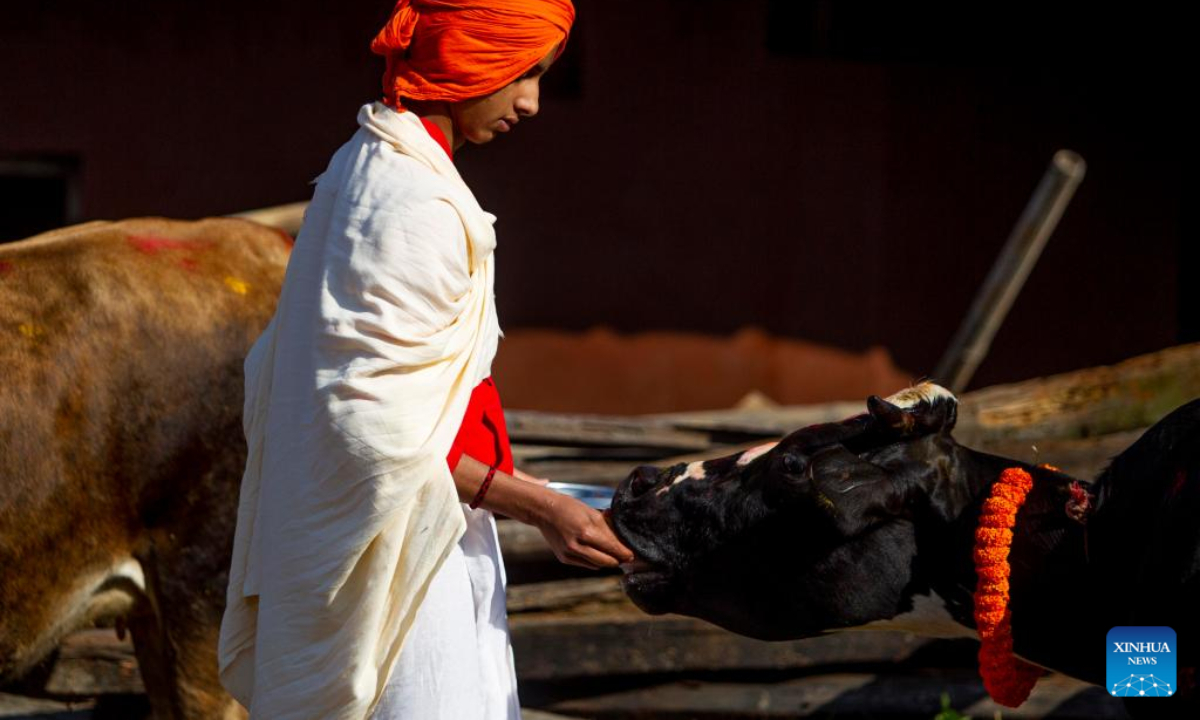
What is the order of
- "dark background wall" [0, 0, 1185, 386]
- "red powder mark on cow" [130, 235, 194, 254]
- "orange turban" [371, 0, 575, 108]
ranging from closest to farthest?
"orange turban" [371, 0, 575, 108] < "red powder mark on cow" [130, 235, 194, 254] < "dark background wall" [0, 0, 1185, 386]

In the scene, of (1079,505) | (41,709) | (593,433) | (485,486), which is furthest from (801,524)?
(41,709)

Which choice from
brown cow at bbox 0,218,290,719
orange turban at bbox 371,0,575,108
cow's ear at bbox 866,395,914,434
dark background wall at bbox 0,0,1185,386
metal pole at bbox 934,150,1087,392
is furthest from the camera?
dark background wall at bbox 0,0,1185,386

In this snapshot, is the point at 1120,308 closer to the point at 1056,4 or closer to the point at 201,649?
the point at 1056,4

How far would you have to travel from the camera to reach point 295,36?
7.09 m

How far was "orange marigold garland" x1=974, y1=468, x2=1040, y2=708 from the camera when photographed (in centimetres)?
286

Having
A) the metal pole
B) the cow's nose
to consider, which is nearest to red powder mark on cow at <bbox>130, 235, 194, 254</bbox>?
the cow's nose

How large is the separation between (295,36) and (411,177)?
4.62 meters

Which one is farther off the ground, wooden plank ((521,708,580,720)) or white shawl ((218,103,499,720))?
white shawl ((218,103,499,720))

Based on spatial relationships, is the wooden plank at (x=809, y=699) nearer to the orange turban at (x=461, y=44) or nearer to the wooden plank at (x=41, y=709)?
the wooden plank at (x=41, y=709)

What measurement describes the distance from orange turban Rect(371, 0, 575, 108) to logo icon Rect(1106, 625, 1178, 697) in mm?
1485

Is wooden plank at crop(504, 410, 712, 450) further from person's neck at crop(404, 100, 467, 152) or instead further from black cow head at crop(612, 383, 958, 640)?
person's neck at crop(404, 100, 467, 152)

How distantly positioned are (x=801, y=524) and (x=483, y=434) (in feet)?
2.10

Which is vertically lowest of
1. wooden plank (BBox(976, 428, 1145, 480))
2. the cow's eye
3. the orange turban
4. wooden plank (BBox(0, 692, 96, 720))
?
wooden plank (BBox(0, 692, 96, 720))

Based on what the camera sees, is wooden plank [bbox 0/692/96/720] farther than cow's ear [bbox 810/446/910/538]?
Yes
